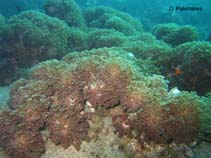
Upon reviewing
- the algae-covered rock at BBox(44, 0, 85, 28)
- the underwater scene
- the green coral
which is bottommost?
the underwater scene

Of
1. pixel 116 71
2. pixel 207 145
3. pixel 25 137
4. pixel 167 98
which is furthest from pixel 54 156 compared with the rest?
pixel 207 145

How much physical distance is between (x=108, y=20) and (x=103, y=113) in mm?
7757

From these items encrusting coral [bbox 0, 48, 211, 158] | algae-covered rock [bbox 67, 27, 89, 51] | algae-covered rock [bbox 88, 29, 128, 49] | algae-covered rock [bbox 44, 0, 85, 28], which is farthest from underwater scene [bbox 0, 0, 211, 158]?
algae-covered rock [bbox 44, 0, 85, 28]

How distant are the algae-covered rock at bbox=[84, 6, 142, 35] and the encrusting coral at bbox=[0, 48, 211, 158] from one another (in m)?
6.88

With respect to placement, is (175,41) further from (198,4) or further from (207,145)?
(198,4)

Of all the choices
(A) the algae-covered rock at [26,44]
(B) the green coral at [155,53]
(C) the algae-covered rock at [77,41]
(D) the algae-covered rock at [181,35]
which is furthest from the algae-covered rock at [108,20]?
(B) the green coral at [155,53]

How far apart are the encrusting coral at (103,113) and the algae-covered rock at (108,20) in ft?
22.6

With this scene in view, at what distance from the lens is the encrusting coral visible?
371 cm

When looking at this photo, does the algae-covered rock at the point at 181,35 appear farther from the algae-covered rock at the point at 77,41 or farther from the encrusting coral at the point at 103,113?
the encrusting coral at the point at 103,113

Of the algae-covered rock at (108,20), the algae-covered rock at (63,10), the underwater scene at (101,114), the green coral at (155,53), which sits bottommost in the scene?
the underwater scene at (101,114)

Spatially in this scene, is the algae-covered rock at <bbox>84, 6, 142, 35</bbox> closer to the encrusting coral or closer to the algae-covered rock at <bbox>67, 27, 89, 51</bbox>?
the algae-covered rock at <bbox>67, 27, 89, 51</bbox>

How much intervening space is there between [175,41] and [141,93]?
248 inches

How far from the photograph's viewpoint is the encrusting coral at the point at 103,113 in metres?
3.71

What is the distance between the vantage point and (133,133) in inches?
159
